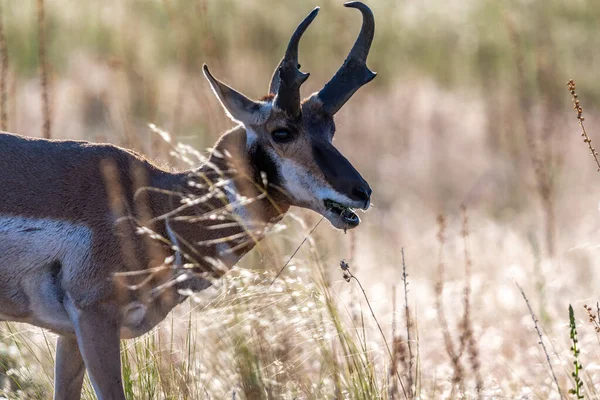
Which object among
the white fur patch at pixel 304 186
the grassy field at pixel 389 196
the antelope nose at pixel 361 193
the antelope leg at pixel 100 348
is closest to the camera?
the grassy field at pixel 389 196

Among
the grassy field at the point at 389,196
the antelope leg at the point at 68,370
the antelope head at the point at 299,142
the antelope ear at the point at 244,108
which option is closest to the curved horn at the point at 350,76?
the antelope head at the point at 299,142

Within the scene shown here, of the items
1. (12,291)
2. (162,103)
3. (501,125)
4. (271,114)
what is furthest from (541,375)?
(162,103)

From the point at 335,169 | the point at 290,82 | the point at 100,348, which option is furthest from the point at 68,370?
the point at 290,82

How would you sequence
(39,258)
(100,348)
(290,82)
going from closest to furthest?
(100,348) → (39,258) → (290,82)

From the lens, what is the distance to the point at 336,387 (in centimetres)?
576

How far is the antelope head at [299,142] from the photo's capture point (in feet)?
22.3

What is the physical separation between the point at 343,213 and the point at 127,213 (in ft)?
4.25

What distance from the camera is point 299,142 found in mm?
7039

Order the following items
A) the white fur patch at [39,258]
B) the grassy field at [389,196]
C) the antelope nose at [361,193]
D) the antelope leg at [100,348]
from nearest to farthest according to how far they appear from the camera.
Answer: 1. the grassy field at [389,196]
2. the antelope leg at [100,348]
3. the white fur patch at [39,258]
4. the antelope nose at [361,193]

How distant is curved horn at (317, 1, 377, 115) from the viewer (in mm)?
7367

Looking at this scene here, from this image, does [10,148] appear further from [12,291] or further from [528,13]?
[528,13]

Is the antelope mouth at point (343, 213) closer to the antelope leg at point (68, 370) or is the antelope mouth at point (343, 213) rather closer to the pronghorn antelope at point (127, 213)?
the pronghorn antelope at point (127, 213)

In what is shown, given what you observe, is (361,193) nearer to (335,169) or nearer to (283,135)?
(335,169)

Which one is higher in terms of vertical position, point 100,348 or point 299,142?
point 299,142
